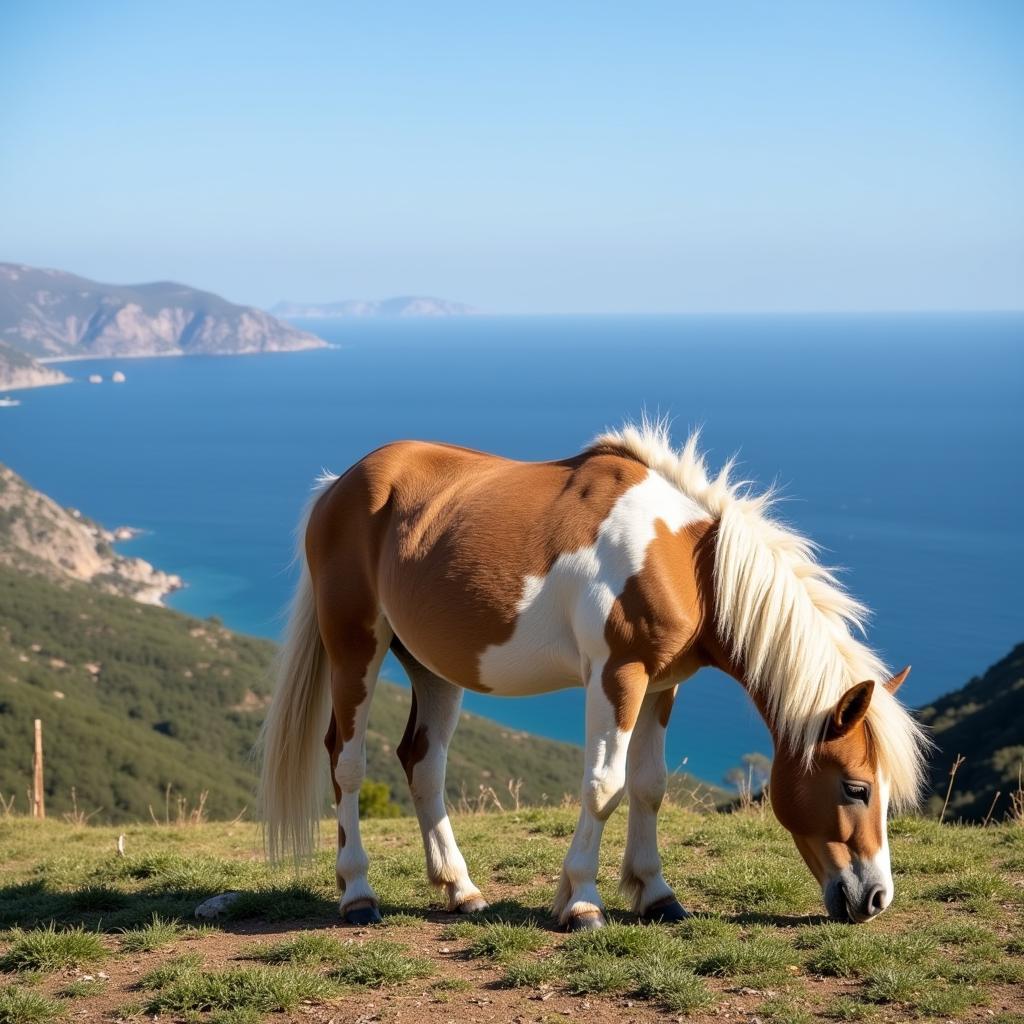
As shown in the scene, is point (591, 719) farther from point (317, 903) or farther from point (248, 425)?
point (248, 425)

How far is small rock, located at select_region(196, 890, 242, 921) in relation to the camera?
217 inches

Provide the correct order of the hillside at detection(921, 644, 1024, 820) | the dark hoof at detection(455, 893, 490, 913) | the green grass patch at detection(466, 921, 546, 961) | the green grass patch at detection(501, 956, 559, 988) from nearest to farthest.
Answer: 1. the green grass patch at detection(501, 956, 559, 988)
2. the green grass patch at detection(466, 921, 546, 961)
3. the dark hoof at detection(455, 893, 490, 913)
4. the hillside at detection(921, 644, 1024, 820)

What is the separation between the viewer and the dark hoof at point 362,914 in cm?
534

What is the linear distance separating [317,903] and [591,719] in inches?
75.3

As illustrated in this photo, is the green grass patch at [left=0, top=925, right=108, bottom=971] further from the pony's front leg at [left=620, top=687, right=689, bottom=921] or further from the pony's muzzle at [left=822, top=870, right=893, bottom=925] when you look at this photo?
the pony's muzzle at [left=822, top=870, right=893, bottom=925]

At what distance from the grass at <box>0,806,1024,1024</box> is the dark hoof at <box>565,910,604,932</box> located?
0.10 metres

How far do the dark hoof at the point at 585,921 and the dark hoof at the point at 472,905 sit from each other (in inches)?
23.4

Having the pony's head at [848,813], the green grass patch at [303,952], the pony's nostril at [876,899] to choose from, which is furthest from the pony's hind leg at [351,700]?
the pony's nostril at [876,899]

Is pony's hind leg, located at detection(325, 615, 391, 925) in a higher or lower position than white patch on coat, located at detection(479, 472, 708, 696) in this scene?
lower

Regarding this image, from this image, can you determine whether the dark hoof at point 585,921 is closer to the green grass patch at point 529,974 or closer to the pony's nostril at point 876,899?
the green grass patch at point 529,974

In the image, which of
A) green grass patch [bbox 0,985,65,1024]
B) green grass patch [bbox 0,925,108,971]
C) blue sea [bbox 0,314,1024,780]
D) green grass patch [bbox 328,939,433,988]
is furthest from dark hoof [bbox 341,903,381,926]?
blue sea [bbox 0,314,1024,780]

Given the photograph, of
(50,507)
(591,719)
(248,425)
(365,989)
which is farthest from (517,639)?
(248,425)

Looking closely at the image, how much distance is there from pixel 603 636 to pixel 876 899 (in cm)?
161

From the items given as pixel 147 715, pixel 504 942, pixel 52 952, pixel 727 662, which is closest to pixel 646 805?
pixel 727 662
